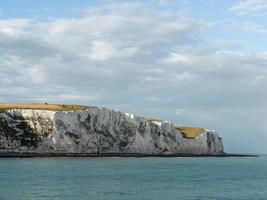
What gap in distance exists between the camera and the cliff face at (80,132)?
472 feet

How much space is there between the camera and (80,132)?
14812 centimetres

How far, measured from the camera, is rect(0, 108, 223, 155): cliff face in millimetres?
143750

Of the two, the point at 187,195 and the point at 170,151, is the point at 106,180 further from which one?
the point at 170,151

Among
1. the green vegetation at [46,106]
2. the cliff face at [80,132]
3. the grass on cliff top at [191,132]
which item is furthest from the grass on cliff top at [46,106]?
the grass on cliff top at [191,132]

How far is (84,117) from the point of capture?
14988 cm

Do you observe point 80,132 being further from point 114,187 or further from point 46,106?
point 114,187

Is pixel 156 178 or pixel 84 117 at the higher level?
pixel 84 117

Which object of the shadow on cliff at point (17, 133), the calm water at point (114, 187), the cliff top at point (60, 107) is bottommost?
the calm water at point (114, 187)

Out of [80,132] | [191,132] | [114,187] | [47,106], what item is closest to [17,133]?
[80,132]

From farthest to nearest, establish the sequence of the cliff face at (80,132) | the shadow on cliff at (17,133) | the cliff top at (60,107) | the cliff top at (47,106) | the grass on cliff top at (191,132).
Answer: the grass on cliff top at (191,132) → the cliff top at (47,106) → the cliff top at (60,107) → the cliff face at (80,132) → the shadow on cliff at (17,133)

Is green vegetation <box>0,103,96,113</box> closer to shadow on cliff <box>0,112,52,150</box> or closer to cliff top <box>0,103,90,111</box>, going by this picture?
cliff top <box>0,103,90,111</box>

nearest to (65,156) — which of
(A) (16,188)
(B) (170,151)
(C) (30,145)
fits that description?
(C) (30,145)

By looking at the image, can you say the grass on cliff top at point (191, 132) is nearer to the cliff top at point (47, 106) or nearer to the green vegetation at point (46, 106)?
the green vegetation at point (46, 106)

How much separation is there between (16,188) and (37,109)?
A: 309 ft
